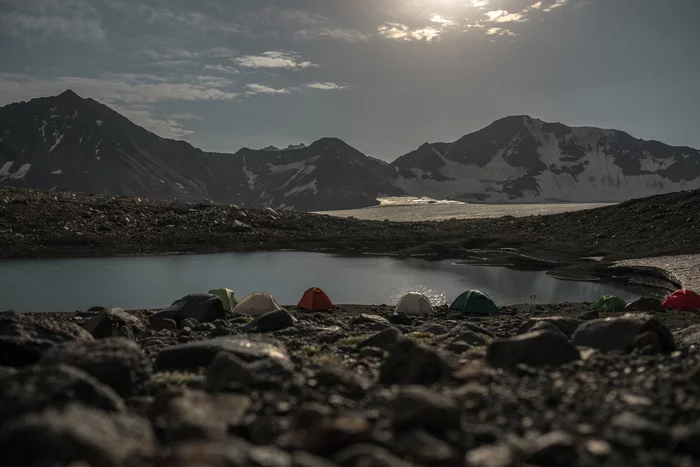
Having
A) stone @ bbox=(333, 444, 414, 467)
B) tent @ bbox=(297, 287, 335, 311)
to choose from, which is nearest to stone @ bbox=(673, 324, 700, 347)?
stone @ bbox=(333, 444, 414, 467)

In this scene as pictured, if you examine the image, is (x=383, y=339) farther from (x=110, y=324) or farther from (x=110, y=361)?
(x=110, y=324)

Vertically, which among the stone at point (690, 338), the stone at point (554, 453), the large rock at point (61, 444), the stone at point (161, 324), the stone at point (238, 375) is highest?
the large rock at point (61, 444)

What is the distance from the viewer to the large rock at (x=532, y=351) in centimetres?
944

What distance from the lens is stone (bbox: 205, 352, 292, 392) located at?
7.93m

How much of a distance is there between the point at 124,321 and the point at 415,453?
666 inches

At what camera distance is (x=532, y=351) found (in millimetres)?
9570

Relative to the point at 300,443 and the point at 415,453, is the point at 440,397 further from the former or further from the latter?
the point at 300,443

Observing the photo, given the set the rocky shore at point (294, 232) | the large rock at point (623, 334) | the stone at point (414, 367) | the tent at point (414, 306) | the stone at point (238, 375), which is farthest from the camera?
the rocky shore at point (294, 232)

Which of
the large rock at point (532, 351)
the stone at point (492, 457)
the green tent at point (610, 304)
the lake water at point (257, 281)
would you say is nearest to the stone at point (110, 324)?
the lake water at point (257, 281)

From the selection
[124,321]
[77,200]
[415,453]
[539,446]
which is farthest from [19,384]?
[77,200]

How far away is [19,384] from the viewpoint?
6184 mm

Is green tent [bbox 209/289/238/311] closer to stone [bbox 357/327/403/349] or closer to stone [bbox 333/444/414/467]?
stone [bbox 357/327/403/349]

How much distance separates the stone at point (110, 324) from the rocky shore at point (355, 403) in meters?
7.81

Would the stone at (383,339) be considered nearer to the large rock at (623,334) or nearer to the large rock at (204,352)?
the large rock at (204,352)
